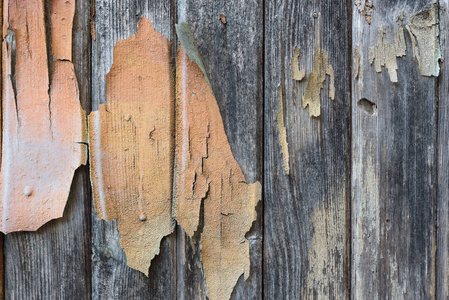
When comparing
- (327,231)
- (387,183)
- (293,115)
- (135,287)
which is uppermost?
(293,115)

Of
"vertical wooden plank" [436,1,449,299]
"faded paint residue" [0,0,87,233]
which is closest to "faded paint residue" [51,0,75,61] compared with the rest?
"faded paint residue" [0,0,87,233]

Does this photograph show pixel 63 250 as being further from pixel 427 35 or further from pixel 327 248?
pixel 427 35

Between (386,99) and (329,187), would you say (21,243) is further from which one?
(386,99)

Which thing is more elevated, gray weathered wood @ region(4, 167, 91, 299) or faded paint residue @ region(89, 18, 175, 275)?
faded paint residue @ region(89, 18, 175, 275)

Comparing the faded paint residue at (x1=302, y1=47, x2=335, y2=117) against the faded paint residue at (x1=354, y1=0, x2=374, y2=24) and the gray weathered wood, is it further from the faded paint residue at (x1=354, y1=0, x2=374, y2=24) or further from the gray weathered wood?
the gray weathered wood

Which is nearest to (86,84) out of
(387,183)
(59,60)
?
(59,60)

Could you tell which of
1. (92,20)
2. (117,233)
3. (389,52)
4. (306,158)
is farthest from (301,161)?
(92,20)


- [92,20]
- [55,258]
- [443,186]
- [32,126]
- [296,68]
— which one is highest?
[92,20]

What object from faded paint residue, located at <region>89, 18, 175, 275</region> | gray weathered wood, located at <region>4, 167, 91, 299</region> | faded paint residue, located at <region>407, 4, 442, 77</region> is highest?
faded paint residue, located at <region>407, 4, 442, 77</region>
